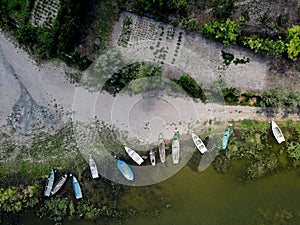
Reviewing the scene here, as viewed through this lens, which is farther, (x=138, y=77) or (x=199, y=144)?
(x=199, y=144)

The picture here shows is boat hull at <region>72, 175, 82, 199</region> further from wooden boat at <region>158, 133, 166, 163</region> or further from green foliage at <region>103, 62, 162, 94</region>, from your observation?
green foliage at <region>103, 62, 162, 94</region>

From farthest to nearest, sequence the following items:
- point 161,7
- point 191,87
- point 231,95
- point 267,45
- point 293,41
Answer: point 231,95 → point 191,87 → point 267,45 → point 161,7 → point 293,41

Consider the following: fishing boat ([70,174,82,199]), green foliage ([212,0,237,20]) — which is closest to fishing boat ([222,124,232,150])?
green foliage ([212,0,237,20])

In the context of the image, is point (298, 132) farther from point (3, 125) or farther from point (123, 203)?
point (3, 125)

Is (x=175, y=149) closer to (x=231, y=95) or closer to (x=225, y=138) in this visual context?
(x=225, y=138)

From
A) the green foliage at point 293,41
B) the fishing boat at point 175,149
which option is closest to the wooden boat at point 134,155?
the fishing boat at point 175,149

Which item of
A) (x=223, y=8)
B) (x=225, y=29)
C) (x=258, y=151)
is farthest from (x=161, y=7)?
(x=258, y=151)

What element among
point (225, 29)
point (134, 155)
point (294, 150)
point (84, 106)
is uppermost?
point (225, 29)
